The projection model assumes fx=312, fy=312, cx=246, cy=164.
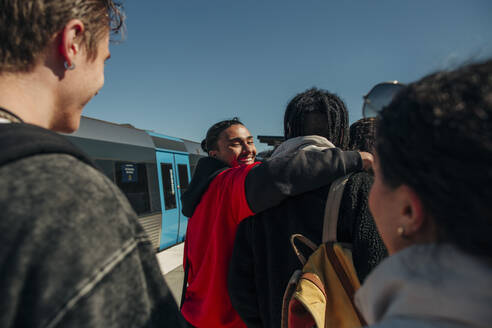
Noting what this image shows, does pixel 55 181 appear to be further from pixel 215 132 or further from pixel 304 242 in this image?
pixel 215 132

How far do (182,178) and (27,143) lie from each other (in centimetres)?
786

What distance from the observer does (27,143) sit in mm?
625

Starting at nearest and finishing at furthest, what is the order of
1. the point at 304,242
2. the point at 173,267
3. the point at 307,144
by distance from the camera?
the point at 304,242, the point at 307,144, the point at 173,267

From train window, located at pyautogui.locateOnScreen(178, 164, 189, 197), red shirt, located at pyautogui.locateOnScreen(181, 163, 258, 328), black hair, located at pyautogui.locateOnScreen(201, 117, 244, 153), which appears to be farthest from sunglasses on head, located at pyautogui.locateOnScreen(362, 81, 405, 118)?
train window, located at pyautogui.locateOnScreen(178, 164, 189, 197)

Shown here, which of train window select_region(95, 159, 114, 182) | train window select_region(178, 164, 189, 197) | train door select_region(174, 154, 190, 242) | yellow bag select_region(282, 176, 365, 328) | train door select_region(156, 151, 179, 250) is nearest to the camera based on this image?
yellow bag select_region(282, 176, 365, 328)

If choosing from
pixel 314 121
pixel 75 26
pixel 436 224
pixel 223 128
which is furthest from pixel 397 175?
pixel 223 128

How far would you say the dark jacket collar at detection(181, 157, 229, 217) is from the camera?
1.80m

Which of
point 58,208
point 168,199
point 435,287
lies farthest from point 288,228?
point 168,199

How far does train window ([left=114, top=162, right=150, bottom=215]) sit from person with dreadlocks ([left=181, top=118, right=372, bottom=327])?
4.84 m

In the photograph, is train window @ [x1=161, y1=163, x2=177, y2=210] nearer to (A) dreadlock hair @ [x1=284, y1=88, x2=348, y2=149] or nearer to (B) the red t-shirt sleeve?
(B) the red t-shirt sleeve

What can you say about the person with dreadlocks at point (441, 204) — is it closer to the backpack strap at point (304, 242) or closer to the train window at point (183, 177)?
the backpack strap at point (304, 242)

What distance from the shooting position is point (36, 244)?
576 millimetres

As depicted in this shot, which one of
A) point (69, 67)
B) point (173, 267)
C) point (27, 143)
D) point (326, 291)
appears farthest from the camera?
point (173, 267)

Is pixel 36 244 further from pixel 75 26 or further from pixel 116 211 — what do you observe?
pixel 75 26
